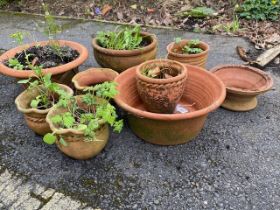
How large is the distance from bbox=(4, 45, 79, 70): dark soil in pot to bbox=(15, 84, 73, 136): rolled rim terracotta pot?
380 millimetres

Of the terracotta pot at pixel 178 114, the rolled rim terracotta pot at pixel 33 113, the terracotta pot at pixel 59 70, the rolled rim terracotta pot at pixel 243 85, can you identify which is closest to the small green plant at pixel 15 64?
the terracotta pot at pixel 59 70

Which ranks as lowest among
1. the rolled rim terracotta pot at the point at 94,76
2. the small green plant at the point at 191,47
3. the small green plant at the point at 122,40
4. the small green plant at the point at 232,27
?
the small green plant at the point at 232,27

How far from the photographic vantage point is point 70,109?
2193 millimetres

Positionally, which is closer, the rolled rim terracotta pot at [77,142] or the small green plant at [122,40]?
the rolled rim terracotta pot at [77,142]

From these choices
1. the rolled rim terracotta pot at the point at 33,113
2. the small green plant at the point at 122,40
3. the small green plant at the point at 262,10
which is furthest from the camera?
the small green plant at the point at 262,10

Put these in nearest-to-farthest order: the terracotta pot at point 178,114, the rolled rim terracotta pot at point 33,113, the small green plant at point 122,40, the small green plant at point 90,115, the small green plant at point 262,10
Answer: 1. the small green plant at point 90,115
2. the terracotta pot at point 178,114
3. the rolled rim terracotta pot at point 33,113
4. the small green plant at point 122,40
5. the small green plant at point 262,10

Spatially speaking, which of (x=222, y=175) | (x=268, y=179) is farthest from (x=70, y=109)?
(x=268, y=179)

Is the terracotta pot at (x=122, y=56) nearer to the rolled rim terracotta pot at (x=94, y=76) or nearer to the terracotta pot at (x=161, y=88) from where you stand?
the rolled rim terracotta pot at (x=94, y=76)

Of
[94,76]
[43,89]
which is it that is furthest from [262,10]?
[43,89]

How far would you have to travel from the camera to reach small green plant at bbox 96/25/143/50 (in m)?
2.71

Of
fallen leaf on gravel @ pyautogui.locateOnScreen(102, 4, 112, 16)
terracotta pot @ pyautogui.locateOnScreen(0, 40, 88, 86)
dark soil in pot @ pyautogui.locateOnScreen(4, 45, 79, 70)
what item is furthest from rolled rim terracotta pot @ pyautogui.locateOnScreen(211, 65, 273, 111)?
fallen leaf on gravel @ pyautogui.locateOnScreen(102, 4, 112, 16)

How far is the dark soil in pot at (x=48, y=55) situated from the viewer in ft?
8.78

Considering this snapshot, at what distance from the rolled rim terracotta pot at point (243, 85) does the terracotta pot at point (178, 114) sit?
0.28 metres

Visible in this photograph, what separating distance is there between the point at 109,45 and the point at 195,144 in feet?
3.73
